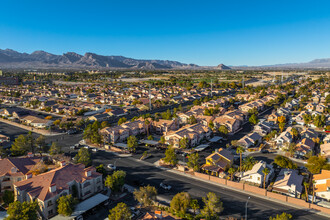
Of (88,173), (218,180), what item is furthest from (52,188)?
(218,180)

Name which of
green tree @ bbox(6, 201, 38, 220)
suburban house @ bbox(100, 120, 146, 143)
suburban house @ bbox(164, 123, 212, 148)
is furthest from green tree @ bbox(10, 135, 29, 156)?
suburban house @ bbox(164, 123, 212, 148)

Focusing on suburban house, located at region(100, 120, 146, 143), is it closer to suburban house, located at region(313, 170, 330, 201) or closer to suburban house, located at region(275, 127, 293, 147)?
suburban house, located at region(275, 127, 293, 147)

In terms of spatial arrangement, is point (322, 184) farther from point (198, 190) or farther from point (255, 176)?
point (198, 190)

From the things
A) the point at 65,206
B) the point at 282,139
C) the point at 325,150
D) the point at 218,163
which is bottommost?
the point at 218,163

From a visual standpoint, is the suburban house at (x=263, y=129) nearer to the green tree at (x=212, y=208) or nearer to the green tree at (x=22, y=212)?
the green tree at (x=212, y=208)

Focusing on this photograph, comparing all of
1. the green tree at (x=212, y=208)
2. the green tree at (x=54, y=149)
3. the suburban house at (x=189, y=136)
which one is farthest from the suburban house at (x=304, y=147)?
the green tree at (x=54, y=149)

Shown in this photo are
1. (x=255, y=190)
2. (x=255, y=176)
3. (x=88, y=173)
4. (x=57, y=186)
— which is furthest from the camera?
(x=255, y=176)
